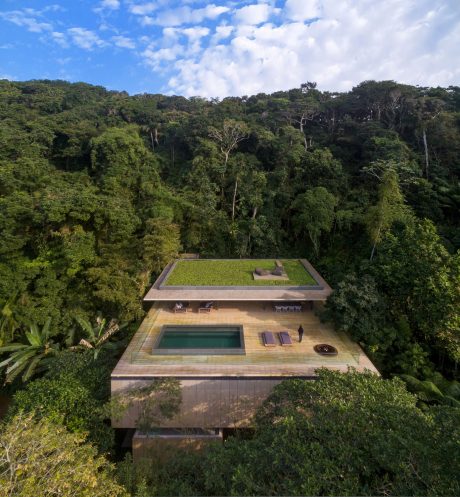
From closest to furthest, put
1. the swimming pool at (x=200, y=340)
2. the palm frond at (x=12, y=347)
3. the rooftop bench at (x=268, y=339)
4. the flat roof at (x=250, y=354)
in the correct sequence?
the flat roof at (x=250, y=354)
the swimming pool at (x=200, y=340)
the rooftop bench at (x=268, y=339)
the palm frond at (x=12, y=347)

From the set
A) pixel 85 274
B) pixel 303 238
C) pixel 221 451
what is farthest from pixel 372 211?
pixel 85 274

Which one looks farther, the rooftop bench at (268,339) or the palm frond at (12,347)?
the palm frond at (12,347)

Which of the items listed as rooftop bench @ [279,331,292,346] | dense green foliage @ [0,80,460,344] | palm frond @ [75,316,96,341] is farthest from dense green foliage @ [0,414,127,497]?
dense green foliage @ [0,80,460,344]

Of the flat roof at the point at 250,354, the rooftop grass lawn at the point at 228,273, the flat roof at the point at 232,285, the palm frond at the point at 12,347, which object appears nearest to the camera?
the flat roof at the point at 250,354

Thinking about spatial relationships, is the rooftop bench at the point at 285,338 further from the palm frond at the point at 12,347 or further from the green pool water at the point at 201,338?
the palm frond at the point at 12,347

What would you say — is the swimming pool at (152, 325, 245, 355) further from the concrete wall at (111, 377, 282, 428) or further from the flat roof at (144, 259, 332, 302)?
the flat roof at (144, 259, 332, 302)

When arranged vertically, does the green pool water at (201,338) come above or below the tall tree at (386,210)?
below

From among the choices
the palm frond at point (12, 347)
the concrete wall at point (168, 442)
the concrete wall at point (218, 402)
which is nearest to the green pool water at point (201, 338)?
the concrete wall at point (218, 402)

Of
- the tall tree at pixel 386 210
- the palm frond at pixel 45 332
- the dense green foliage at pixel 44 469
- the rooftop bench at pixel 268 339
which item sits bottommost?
the palm frond at pixel 45 332
